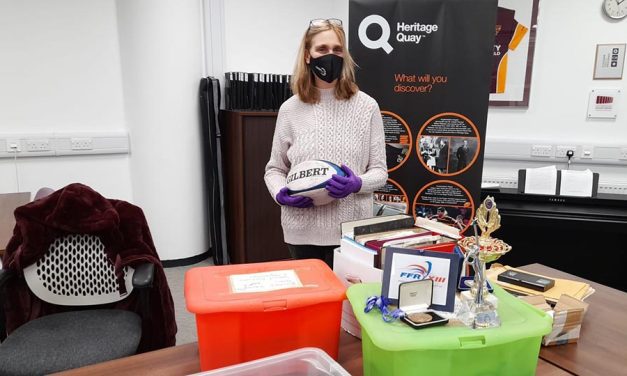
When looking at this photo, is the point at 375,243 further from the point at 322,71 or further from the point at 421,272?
the point at 322,71

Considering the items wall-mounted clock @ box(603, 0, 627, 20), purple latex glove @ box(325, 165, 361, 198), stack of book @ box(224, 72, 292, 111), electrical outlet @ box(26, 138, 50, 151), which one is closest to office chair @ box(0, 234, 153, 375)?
purple latex glove @ box(325, 165, 361, 198)

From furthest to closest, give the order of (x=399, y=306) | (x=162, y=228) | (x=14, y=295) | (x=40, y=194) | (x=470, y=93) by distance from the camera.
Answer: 1. (x=162, y=228)
2. (x=470, y=93)
3. (x=40, y=194)
4. (x=14, y=295)
5. (x=399, y=306)

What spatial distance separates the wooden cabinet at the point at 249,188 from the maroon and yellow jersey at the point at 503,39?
1763 millimetres

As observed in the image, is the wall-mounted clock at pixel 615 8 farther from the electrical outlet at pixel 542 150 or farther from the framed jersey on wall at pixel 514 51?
the electrical outlet at pixel 542 150

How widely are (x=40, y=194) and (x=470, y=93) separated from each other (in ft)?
6.98

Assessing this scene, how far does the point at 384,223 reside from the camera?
3.72 feet

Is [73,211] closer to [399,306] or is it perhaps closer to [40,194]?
[40,194]

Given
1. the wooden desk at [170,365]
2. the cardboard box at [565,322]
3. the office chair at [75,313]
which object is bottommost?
the office chair at [75,313]

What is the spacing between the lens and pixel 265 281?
96 centimetres

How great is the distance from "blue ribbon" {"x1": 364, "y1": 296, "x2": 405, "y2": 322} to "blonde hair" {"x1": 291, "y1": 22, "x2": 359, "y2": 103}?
978 millimetres

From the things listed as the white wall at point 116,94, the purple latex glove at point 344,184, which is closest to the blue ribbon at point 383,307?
the purple latex glove at point 344,184

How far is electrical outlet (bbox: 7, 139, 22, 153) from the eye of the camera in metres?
2.91

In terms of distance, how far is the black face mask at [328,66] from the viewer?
5.33 feet

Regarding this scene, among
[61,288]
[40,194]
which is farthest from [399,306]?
[40,194]
